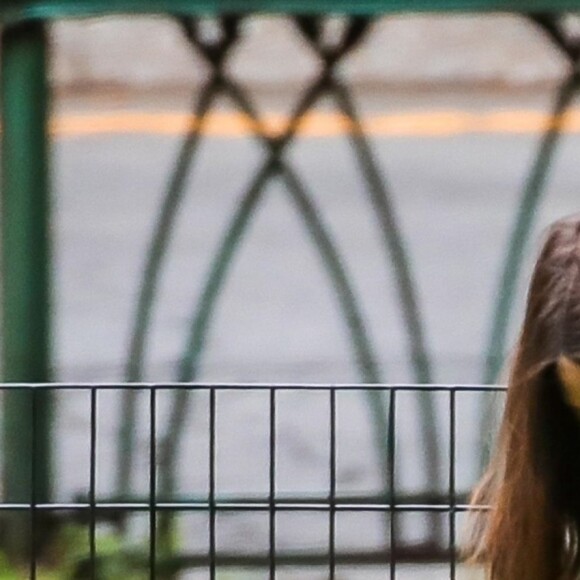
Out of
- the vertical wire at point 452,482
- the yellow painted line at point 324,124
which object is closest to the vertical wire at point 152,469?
the vertical wire at point 452,482

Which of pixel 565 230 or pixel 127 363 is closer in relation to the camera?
pixel 565 230

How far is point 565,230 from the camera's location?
185 cm

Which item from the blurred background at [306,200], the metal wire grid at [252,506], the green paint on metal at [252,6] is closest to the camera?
the metal wire grid at [252,506]

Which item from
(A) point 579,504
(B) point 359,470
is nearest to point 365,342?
(B) point 359,470

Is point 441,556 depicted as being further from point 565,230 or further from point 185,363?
point 565,230

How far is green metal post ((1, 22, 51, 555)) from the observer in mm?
4207

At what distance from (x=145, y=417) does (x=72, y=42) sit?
92cm

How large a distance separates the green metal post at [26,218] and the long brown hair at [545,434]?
2363mm

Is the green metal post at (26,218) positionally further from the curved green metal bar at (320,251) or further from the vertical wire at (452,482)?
the vertical wire at (452,482)

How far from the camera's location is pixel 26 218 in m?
4.27

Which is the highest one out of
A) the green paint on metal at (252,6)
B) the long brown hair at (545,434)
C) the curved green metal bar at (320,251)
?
the long brown hair at (545,434)

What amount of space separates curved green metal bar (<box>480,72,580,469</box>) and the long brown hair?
2419 millimetres

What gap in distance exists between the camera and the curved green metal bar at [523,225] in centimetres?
439

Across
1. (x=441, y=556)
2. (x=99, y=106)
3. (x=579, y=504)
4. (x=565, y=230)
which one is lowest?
(x=441, y=556)
